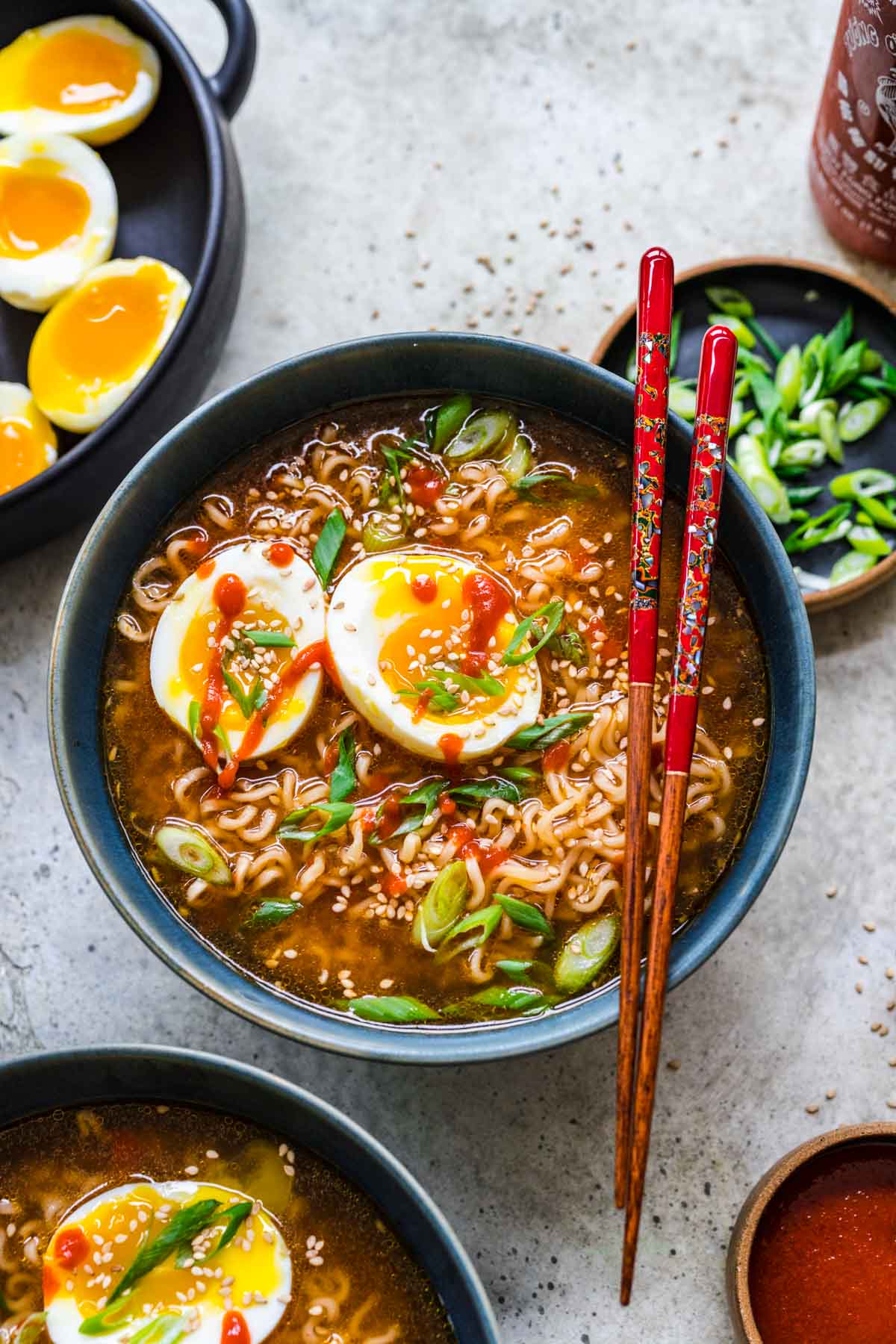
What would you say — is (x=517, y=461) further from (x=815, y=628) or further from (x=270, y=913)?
(x=270, y=913)

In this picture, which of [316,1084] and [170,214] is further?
[170,214]

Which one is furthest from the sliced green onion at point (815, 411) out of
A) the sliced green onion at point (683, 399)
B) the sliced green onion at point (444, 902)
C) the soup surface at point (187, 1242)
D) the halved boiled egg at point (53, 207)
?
the soup surface at point (187, 1242)

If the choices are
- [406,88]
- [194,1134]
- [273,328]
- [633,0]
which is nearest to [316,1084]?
[194,1134]

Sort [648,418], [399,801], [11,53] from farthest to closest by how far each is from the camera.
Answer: [11,53], [399,801], [648,418]

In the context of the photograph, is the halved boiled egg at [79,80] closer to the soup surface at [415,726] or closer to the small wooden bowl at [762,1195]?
the soup surface at [415,726]

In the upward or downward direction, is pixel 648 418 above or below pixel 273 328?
above

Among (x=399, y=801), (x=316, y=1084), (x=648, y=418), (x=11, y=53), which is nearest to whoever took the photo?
(x=648, y=418)

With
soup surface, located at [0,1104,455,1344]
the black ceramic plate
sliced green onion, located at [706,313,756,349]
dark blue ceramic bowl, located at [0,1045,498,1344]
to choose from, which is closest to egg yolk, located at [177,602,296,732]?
dark blue ceramic bowl, located at [0,1045,498,1344]

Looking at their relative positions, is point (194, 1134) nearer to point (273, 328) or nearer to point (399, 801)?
point (399, 801)
